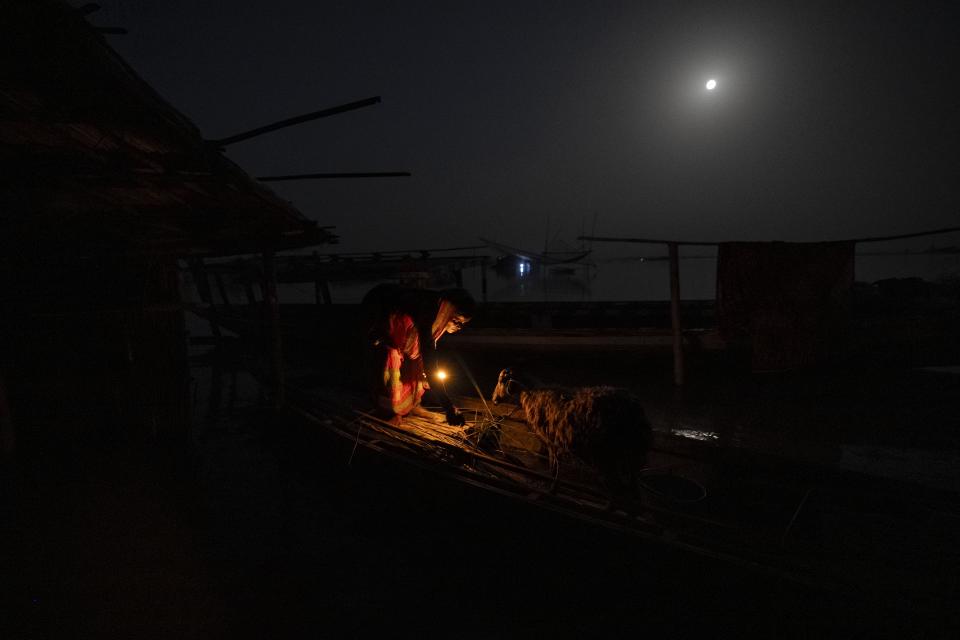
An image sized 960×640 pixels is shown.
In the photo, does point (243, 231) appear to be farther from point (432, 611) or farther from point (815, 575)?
point (815, 575)

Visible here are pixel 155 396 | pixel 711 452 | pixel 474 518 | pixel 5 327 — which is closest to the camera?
pixel 474 518

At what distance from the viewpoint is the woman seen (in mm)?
5816

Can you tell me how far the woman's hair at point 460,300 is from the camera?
591cm

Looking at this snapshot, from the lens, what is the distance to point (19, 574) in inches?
171

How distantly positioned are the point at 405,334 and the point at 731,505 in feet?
16.0

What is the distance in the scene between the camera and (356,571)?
4574 millimetres

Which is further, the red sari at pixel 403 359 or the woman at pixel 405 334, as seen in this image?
the red sari at pixel 403 359

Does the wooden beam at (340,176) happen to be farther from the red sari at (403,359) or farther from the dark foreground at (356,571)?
the dark foreground at (356,571)

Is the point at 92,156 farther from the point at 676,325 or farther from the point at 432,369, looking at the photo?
the point at 676,325

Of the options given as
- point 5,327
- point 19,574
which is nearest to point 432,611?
point 19,574

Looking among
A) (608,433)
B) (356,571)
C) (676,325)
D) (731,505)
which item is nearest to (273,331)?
Result: (356,571)

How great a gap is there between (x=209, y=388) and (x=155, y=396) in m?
5.93

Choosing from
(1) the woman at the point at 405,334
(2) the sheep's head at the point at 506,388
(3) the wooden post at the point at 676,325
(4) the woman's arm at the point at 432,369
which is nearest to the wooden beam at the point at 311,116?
(1) the woman at the point at 405,334

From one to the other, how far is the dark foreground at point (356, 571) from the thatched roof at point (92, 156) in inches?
147
